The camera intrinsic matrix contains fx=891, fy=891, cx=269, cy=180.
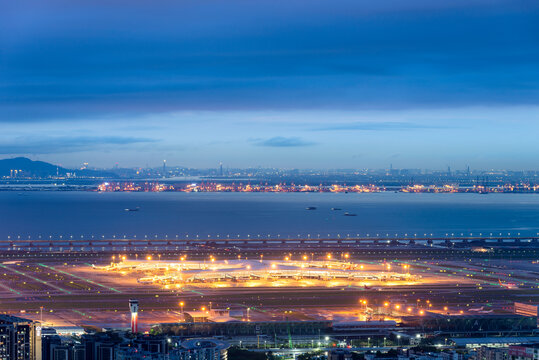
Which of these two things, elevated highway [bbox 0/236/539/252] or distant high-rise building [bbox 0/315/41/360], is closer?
distant high-rise building [bbox 0/315/41/360]

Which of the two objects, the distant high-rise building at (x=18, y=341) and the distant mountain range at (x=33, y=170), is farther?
the distant mountain range at (x=33, y=170)

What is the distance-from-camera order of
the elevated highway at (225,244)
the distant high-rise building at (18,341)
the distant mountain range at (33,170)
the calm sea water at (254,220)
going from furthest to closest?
the distant mountain range at (33,170) < the calm sea water at (254,220) < the elevated highway at (225,244) < the distant high-rise building at (18,341)

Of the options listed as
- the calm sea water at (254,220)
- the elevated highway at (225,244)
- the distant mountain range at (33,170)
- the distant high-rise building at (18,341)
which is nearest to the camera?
the distant high-rise building at (18,341)

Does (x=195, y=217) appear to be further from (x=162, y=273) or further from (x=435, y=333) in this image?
(x=435, y=333)

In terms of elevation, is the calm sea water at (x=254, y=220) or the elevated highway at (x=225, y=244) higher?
the calm sea water at (x=254, y=220)

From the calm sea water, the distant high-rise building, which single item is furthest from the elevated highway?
the distant high-rise building

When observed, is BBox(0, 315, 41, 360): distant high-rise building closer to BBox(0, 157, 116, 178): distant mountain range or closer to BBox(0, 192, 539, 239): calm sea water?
BBox(0, 192, 539, 239): calm sea water

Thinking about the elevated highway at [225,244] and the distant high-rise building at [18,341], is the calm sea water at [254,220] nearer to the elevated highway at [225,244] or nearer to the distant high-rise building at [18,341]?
the elevated highway at [225,244]

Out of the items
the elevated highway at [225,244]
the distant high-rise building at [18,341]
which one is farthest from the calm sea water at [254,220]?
the distant high-rise building at [18,341]

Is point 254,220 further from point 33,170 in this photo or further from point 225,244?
point 33,170
